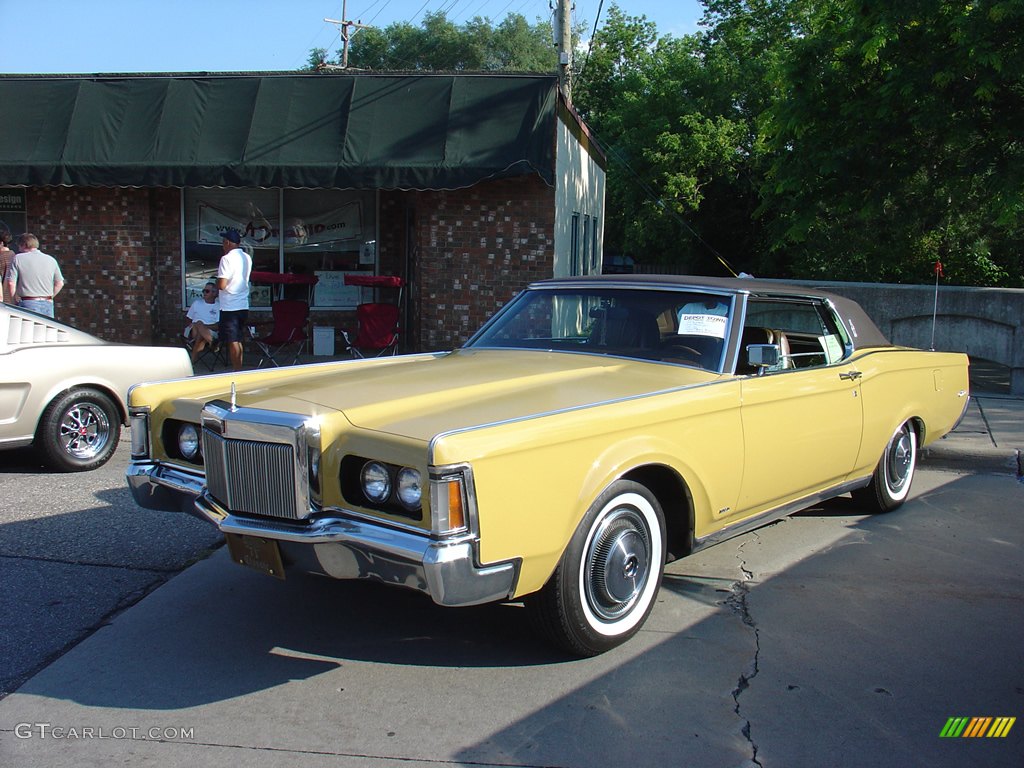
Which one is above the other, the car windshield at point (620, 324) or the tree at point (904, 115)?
the tree at point (904, 115)

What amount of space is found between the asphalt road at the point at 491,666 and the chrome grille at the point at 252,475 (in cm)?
68

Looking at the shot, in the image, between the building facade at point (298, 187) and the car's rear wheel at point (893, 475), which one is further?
the building facade at point (298, 187)

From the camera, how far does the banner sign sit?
555 inches

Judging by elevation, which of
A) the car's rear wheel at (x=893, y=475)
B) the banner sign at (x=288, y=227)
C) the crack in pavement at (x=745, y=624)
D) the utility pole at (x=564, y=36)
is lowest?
the crack in pavement at (x=745, y=624)

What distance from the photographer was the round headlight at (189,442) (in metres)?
4.26

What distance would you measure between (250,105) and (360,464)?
10.8 m

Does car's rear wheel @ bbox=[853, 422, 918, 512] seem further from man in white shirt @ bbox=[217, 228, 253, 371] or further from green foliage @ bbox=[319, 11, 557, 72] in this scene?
green foliage @ bbox=[319, 11, 557, 72]

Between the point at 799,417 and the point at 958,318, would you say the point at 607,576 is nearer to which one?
the point at 799,417

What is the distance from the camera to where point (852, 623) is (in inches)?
170

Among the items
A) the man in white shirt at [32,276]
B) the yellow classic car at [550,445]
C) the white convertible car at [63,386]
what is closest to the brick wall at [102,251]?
the man in white shirt at [32,276]

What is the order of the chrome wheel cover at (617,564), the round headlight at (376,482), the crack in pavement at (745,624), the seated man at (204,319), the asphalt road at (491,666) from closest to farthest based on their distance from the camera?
the asphalt road at (491,666), the crack in pavement at (745,624), the round headlight at (376,482), the chrome wheel cover at (617,564), the seated man at (204,319)

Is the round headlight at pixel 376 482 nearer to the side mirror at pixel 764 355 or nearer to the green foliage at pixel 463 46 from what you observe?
the side mirror at pixel 764 355

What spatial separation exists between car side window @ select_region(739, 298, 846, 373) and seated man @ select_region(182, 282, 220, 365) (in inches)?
301

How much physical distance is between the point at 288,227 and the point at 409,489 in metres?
11.6
